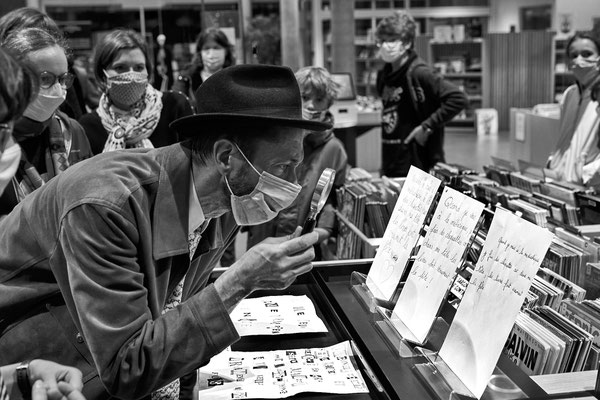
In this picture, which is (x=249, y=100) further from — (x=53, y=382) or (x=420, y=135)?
(x=420, y=135)

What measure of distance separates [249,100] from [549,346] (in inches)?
31.9

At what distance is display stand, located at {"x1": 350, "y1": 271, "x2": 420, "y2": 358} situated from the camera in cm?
159

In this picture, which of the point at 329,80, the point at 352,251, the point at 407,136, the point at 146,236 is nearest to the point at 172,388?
the point at 146,236

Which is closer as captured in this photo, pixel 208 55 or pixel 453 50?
pixel 208 55

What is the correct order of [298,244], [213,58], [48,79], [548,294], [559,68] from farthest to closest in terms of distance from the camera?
[559,68] < [213,58] < [48,79] < [548,294] < [298,244]

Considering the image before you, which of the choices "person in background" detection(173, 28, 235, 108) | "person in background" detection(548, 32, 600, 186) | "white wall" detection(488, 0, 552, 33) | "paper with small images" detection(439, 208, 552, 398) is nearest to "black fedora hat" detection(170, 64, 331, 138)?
"paper with small images" detection(439, 208, 552, 398)

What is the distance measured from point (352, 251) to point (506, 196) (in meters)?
0.69

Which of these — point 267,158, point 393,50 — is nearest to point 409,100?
point 393,50

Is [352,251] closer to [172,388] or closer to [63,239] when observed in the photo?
[172,388]

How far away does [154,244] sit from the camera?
4.92 feet

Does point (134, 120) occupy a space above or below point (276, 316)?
above

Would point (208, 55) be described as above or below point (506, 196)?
above

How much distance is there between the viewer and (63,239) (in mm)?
1394

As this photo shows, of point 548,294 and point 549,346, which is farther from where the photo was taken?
point 548,294
